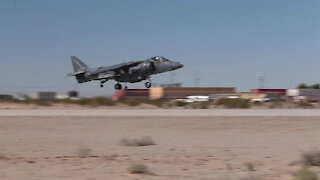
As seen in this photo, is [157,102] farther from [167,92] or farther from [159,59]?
[159,59]

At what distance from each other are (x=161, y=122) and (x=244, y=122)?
5.55 m

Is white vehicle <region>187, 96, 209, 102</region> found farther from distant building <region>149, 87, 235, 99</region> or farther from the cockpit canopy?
the cockpit canopy

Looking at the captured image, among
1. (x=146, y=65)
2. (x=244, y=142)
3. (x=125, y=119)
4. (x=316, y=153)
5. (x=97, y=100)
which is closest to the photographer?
(x=316, y=153)

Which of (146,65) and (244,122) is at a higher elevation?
(146,65)

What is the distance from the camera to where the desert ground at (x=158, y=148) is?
12.7 meters

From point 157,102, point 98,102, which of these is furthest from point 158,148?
point 157,102

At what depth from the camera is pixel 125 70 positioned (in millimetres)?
21625

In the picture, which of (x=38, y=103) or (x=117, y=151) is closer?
(x=117, y=151)

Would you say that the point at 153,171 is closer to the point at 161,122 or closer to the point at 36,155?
the point at 36,155

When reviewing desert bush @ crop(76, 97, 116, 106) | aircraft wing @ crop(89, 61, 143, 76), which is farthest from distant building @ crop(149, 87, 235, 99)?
aircraft wing @ crop(89, 61, 143, 76)

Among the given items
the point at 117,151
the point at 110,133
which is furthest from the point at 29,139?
the point at 117,151

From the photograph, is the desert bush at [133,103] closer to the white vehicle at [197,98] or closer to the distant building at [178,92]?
the distant building at [178,92]

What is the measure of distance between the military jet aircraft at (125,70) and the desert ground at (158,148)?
2838 mm

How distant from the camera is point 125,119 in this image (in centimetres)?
3161
